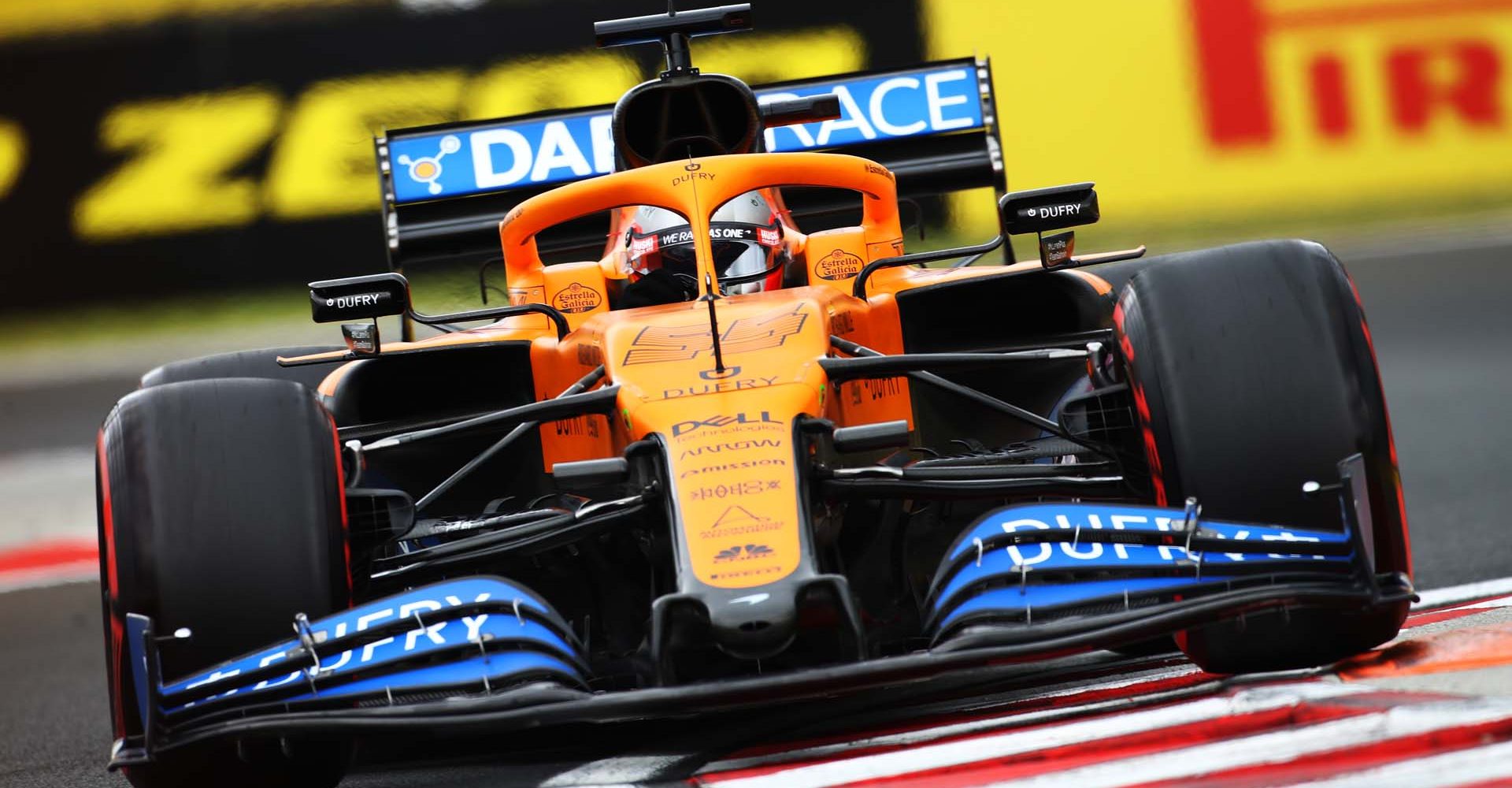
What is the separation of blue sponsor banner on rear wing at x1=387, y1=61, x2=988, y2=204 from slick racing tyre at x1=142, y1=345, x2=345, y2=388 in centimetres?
106

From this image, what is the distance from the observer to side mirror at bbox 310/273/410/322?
14.6ft

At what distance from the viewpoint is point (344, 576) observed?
3875 millimetres

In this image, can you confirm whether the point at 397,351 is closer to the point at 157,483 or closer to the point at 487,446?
the point at 487,446

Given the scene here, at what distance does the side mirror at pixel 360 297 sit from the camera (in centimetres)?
446

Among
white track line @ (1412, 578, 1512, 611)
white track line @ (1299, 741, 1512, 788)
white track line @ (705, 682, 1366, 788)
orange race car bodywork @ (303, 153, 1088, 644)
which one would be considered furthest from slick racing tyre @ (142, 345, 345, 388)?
white track line @ (1299, 741, 1512, 788)

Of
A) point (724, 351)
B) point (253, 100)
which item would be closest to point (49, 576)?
point (253, 100)

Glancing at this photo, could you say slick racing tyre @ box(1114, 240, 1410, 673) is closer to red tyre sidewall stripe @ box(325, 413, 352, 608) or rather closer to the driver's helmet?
the driver's helmet

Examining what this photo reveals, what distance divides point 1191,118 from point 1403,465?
3178 mm

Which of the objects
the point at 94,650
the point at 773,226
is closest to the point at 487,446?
the point at 773,226

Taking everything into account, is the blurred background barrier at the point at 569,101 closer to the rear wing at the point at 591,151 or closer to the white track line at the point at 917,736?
the rear wing at the point at 591,151

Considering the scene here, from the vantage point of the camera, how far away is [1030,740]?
3.44 metres

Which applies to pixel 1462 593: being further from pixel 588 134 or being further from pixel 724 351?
pixel 588 134

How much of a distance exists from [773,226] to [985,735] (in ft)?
7.47

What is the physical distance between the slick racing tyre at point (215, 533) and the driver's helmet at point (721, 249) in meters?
1.56
